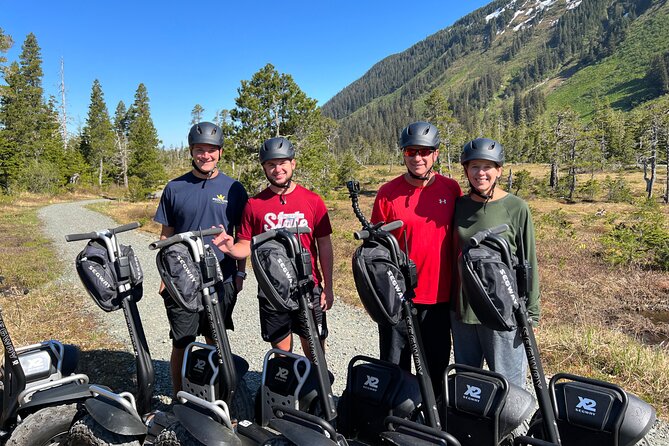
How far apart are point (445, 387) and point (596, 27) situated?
809ft

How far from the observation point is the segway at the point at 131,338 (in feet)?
9.83

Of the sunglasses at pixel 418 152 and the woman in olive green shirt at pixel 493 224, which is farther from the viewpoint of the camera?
the sunglasses at pixel 418 152

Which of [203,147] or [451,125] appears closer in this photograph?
[203,147]

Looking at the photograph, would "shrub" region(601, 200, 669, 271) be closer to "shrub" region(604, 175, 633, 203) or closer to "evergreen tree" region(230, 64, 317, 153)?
"evergreen tree" region(230, 64, 317, 153)

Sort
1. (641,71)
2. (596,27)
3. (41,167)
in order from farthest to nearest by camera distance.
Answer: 1. (596,27)
2. (641,71)
3. (41,167)

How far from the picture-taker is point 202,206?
3.87 metres

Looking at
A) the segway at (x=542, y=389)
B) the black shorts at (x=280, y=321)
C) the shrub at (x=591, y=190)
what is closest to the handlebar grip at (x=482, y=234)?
the segway at (x=542, y=389)

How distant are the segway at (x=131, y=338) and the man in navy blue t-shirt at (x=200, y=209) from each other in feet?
1.22

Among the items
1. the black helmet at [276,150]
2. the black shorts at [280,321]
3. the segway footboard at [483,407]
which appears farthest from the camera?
the black shorts at [280,321]

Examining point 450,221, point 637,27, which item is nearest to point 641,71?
point 637,27

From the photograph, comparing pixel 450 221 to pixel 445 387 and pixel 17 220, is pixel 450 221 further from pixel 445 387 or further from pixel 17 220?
pixel 17 220

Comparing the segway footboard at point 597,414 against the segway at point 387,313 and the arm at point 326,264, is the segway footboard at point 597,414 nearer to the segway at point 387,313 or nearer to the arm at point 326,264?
the segway at point 387,313

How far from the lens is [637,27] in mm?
160250

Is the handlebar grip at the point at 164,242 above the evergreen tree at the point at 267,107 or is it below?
below
